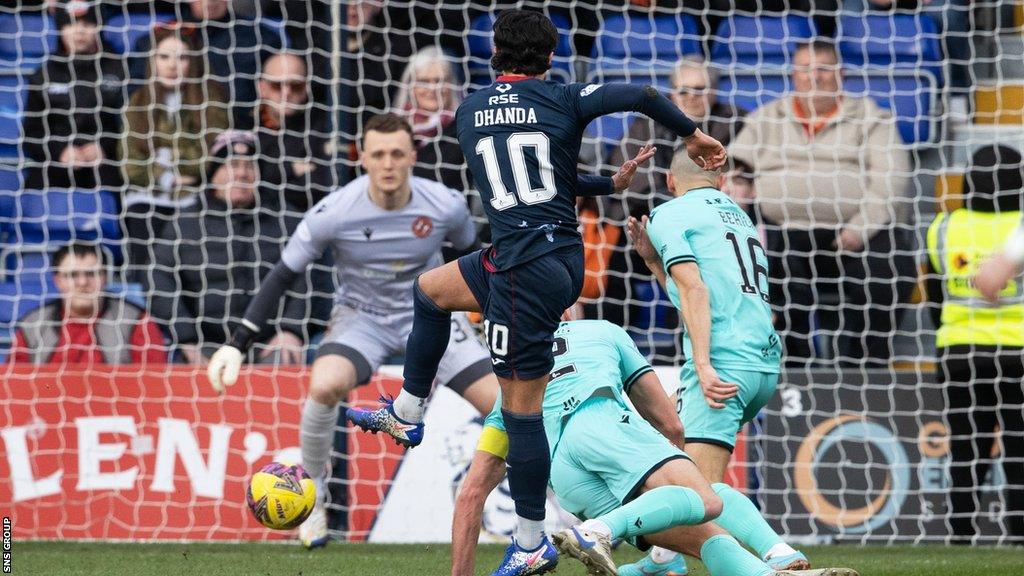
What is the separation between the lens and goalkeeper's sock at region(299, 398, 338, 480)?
22.9 ft

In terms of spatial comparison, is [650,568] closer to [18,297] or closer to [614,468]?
[614,468]

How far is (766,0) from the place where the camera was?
9531mm

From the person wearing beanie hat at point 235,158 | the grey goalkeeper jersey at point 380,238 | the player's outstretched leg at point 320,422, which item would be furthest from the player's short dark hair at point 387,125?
the person wearing beanie hat at point 235,158

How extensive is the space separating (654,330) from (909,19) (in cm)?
283

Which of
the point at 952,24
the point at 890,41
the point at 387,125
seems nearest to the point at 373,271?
the point at 387,125

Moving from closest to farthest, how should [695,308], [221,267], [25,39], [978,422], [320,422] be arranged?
[695,308]
[320,422]
[978,422]
[221,267]
[25,39]

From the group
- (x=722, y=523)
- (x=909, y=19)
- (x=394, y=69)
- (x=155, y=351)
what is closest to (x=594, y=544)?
(x=722, y=523)

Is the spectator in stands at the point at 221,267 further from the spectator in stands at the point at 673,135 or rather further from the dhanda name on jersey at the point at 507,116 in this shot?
the dhanda name on jersey at the point at 507,116

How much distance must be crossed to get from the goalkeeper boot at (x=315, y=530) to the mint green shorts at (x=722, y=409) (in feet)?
7.59

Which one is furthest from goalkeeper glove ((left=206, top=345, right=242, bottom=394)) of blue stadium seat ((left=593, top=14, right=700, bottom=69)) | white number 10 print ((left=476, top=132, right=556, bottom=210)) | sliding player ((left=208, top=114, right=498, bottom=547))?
blue stadium seat ((left=593, top=14, right=700, bottom=69))

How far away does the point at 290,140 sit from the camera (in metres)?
A: 8.62

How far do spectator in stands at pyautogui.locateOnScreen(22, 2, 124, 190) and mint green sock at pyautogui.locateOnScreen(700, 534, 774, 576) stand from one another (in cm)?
530

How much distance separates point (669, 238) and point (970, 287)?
2.72m

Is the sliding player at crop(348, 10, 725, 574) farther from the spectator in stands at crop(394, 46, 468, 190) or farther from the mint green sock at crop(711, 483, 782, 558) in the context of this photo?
the spectator in stands at crop(394, 46, 468, 190)
